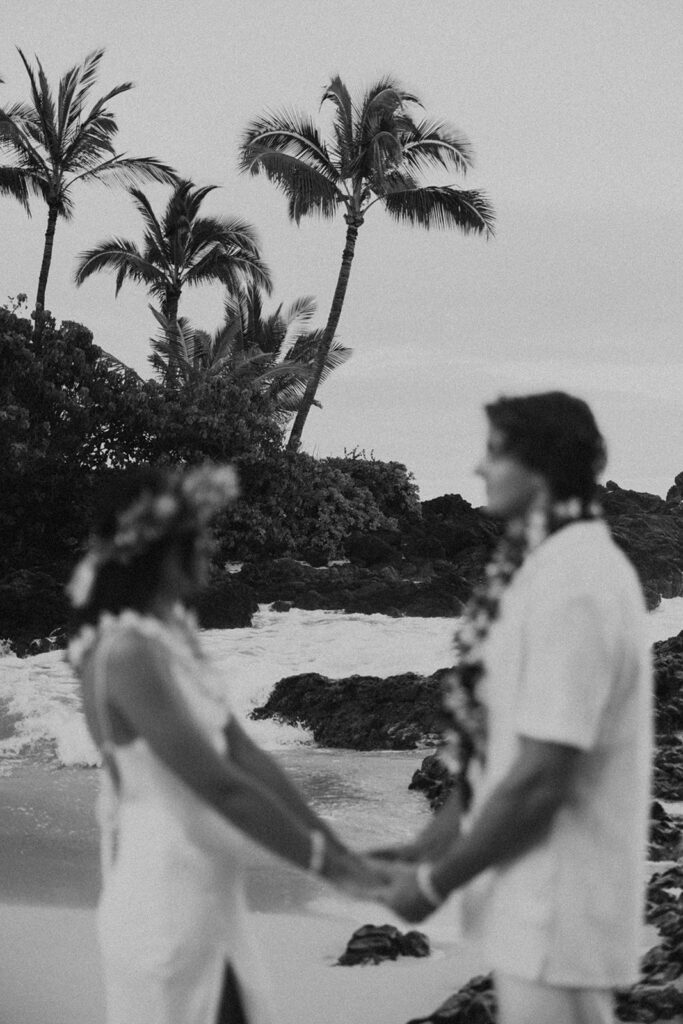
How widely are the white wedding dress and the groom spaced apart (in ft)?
1.10

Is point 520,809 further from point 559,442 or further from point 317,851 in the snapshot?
point 559,442

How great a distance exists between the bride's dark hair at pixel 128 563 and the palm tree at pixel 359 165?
2512 centimetres

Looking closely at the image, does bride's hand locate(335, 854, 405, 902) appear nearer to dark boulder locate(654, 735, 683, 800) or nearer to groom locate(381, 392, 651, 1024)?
groom locate(381, 392, 651, 1024)

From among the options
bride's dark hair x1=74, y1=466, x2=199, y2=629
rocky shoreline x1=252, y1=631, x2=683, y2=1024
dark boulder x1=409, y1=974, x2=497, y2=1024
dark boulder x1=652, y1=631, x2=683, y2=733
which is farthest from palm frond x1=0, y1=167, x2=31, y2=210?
bride's dark hair x1=74, y1=466, x2=199, y2=629

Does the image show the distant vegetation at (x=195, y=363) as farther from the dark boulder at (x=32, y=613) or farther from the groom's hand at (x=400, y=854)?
the groom's hand at (x=400, y=854)

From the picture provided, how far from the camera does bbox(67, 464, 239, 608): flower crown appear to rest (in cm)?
206

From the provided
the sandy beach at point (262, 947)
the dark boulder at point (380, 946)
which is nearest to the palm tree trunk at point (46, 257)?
the sandy beach at point (262, 947)

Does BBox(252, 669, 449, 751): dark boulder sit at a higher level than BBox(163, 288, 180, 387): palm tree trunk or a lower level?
lower

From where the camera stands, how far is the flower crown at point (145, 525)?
6.75 feet

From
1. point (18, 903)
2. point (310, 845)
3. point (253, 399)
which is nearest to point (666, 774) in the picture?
point (18, 903)

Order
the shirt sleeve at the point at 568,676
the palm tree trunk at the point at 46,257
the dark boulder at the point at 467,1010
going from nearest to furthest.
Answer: the shirt sleeve at the point at 568,676
the dark boulder at the point at 467,1010
the palm tree trunk at the point at 46,257

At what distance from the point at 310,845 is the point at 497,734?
0.36 m

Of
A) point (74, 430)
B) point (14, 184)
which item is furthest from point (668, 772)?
point (14, 184)

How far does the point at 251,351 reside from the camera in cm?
3125
